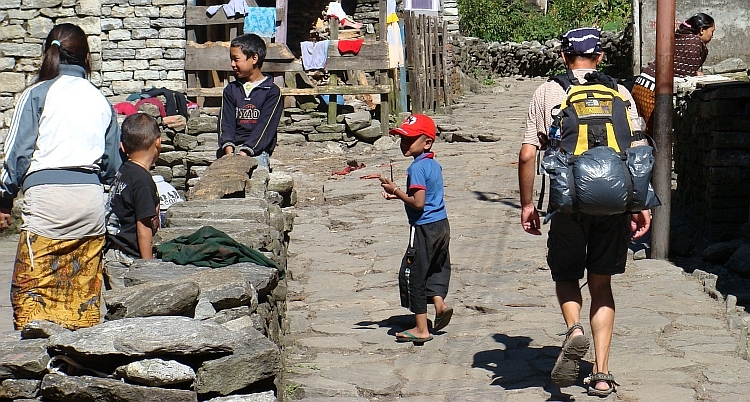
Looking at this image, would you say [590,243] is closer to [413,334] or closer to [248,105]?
[413,334]

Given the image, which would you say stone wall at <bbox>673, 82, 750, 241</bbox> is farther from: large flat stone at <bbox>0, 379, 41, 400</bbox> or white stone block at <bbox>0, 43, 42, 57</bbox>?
white stone block at <bbox>0, 43, 42, 57</bbox>

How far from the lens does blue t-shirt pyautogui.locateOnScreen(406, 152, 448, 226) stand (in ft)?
18.6

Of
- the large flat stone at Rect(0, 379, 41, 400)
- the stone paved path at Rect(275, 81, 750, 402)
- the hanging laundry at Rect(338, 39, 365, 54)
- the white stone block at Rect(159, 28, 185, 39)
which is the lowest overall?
the stone paved path at Rect(275, 81, 750, 402)

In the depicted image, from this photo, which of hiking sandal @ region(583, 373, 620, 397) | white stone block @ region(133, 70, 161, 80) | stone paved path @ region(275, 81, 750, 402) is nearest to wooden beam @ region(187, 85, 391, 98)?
white stone block @ region(133, 70, 161, 80)

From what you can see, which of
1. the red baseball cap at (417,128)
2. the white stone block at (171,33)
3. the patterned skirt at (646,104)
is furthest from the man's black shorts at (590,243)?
the white stone block at (171,33)

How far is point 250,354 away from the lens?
3.49m

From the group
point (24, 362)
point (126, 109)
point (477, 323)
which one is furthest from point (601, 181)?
point (126, 109)

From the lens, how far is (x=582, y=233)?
457 centimetres

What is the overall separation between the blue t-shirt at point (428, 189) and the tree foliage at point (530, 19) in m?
27.2

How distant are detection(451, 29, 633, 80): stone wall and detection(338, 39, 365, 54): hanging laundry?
427 inches

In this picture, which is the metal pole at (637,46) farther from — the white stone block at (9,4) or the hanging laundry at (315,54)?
the white stone block at (9,4)

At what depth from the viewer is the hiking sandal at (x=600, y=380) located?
4.55 m

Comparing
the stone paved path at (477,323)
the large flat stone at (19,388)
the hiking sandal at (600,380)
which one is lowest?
the stone paved path at (477,323)

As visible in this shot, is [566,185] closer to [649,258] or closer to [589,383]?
[589,383]
